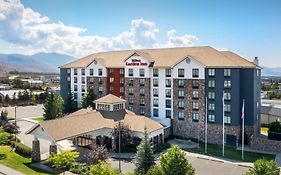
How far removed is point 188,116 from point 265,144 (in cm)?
1313

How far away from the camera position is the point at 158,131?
48031 millimetres

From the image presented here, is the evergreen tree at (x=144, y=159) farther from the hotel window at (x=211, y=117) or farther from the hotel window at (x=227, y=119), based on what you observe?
the hotel window at (x=227, y=119)

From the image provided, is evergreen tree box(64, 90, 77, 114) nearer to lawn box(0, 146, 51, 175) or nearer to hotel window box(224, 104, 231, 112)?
lawn box(0, 146, 51, 175)

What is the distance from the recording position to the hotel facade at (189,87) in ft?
159

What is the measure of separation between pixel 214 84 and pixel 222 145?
32.9 feet

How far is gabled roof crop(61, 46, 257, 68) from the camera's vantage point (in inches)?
1969

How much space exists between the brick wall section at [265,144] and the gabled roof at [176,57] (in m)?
11.6

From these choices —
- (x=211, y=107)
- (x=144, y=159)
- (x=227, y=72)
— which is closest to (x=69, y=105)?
(x=211, y=107)

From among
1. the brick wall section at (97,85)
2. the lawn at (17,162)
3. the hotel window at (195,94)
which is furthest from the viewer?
the brick wall section at (97,85)

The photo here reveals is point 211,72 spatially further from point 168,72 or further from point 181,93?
point 168,72

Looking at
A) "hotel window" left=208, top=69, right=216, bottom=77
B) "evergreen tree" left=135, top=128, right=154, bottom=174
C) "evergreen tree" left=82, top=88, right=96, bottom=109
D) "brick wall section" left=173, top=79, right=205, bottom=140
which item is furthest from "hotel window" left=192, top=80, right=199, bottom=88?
"evergreen tree" left=82, top=88, right=96, bottom=109

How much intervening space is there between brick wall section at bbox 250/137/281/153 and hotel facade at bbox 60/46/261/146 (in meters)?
2.20

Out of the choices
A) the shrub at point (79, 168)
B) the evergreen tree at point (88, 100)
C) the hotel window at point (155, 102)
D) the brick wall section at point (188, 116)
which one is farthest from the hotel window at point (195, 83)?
A: the shrub at point (79, 168)

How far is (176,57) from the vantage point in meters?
56.9
